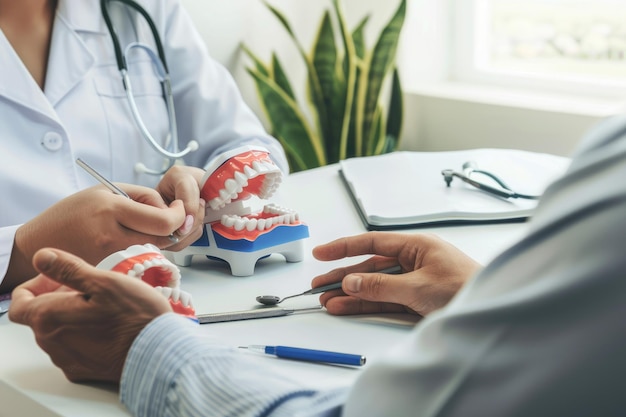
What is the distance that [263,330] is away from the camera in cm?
93

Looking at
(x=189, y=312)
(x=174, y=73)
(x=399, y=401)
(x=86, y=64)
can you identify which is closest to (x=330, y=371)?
(x=189, y=312)

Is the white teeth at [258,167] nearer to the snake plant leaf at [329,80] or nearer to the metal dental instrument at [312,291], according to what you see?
the metal dental instrument at [312,291]

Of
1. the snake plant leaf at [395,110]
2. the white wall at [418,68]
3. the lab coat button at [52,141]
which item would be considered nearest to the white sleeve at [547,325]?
the lab coat button at [52,141]

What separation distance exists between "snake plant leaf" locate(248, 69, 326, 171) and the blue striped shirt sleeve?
5.40ft

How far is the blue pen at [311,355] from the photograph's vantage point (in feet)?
2.73

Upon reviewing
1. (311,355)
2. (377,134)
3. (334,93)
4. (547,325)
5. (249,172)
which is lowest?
(377,134)

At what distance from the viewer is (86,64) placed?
146cm

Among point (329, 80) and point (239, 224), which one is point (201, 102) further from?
point (329, 80)

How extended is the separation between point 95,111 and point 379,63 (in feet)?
3.87

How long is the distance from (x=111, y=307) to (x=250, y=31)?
1823 mm

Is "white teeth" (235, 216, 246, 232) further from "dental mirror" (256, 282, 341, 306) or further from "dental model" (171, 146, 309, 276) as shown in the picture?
"dental mirror" (256, 282, 341, 306)

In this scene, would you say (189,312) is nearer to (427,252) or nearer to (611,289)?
(427,252)

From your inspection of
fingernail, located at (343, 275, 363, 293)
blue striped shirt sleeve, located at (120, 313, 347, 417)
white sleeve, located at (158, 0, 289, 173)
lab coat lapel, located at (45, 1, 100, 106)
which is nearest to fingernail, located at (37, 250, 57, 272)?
blue striped shirt sleeve, located at (120, 313, 347, 417)

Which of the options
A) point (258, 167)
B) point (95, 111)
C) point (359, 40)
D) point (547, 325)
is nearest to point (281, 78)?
point (359, 40)
